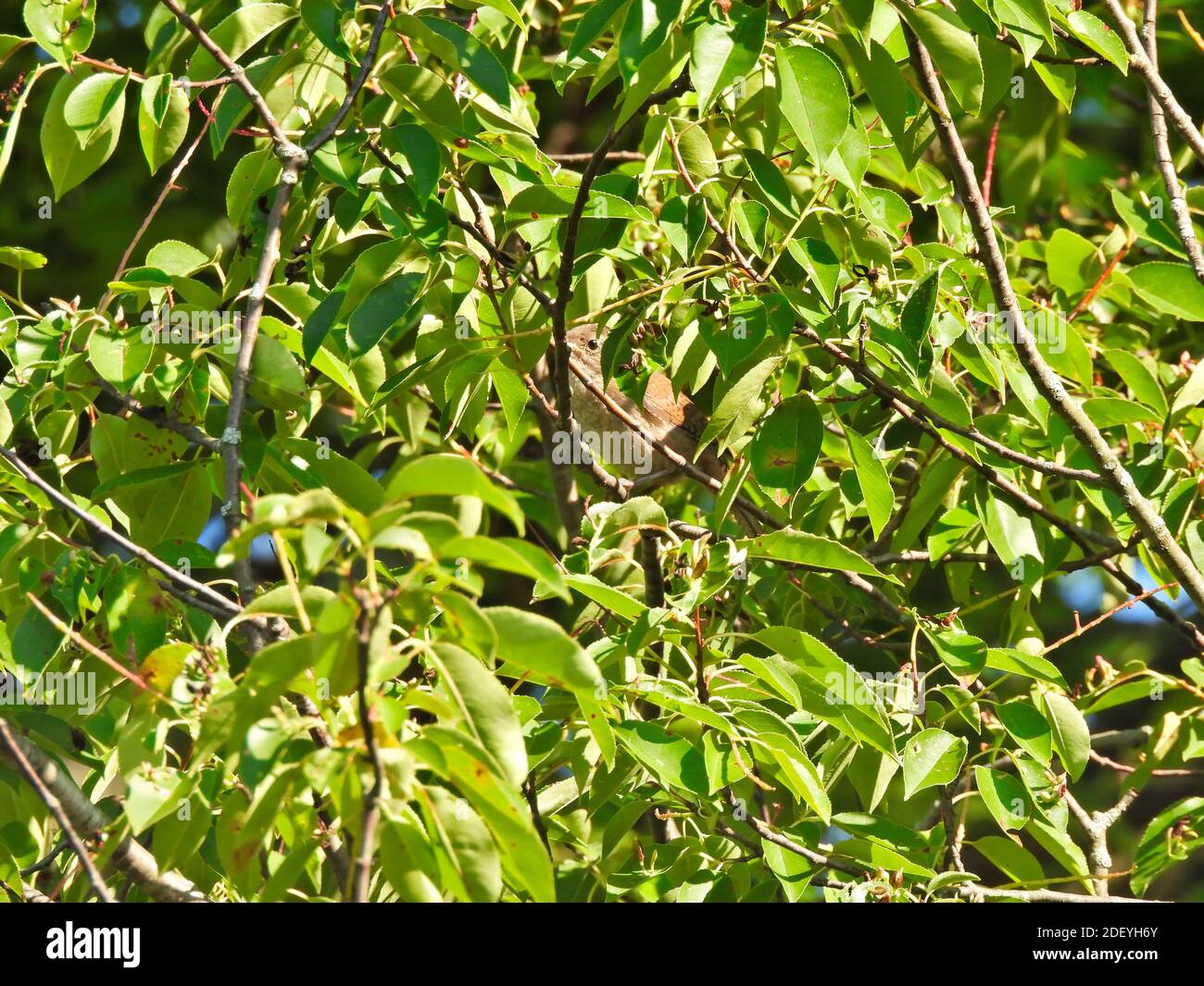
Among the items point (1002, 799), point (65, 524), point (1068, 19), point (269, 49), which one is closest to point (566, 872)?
point (1002, 799)

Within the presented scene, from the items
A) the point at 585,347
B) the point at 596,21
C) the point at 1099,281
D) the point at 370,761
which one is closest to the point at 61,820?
the point at 370,761

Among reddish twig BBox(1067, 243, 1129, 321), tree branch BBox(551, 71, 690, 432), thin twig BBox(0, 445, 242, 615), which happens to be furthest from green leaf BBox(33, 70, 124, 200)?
reddish twig BBox(1067, 243, 1129, 321)

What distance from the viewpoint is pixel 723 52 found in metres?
1.78

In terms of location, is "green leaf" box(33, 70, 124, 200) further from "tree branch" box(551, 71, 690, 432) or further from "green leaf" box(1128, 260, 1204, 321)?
"green leaf" box(1128, 260, 1204, 321)

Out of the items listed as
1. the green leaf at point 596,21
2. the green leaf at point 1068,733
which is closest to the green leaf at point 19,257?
the green leaf at point 596,21

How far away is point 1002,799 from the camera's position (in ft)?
7.57

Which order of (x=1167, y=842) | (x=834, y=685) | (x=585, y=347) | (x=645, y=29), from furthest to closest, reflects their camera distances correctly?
(x=585, y=347)
(x=1167, y=842)
(x=834, y=685)
(x=645, y=29)

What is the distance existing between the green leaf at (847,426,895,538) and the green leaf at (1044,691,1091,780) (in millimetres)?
446

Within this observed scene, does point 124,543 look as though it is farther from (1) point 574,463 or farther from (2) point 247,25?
(1) point 574,463

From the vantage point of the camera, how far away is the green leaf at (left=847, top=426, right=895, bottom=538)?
7.66 feet

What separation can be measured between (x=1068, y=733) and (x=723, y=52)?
4.47 feet

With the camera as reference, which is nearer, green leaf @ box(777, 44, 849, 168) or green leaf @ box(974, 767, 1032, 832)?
green leaf @ box(777, 44, 849, 168)

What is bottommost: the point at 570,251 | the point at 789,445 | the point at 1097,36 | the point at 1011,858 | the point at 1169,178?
the point at 1011,858

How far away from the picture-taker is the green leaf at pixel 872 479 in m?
2.33
